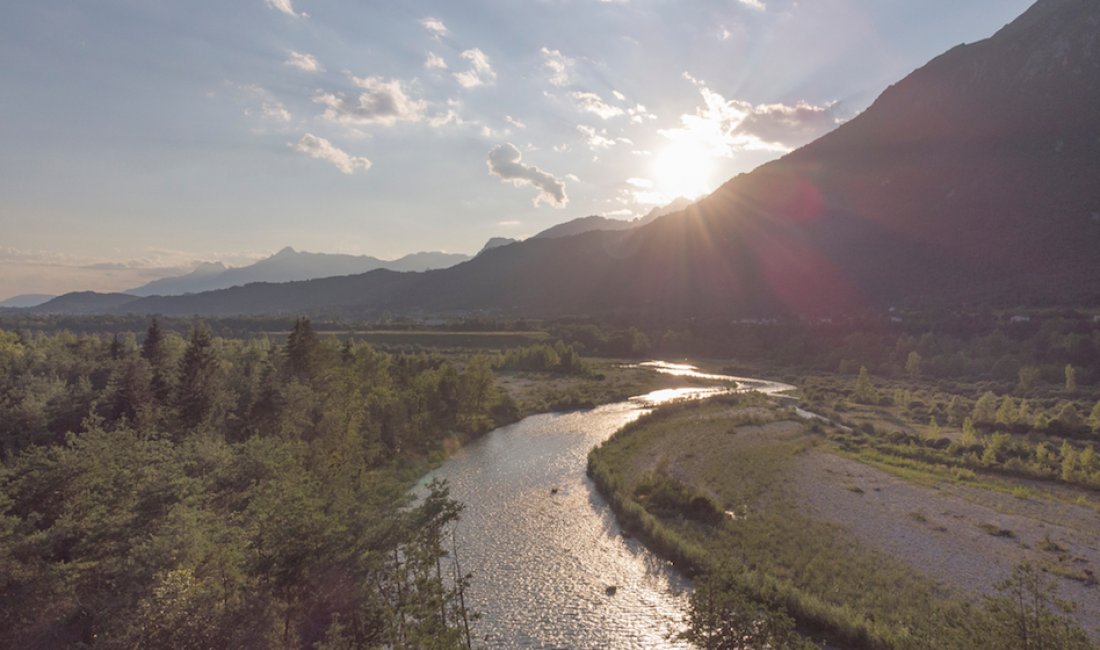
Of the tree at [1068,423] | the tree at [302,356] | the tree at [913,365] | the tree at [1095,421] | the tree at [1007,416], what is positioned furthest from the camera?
the tree at [913,365]

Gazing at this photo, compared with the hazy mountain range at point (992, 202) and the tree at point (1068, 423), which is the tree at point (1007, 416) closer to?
the tree at point (1068, 423)

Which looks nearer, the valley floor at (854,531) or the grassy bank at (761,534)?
the grassy bank at (761,534)

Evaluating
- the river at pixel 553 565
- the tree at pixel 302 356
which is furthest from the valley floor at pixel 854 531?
the tree at pixel 302 356

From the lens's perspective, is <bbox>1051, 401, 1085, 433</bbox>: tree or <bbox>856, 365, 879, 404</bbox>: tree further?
<bbox>856, 365, 879, 404</bbox>: tree

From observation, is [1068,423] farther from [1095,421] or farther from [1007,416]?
[1007,416]

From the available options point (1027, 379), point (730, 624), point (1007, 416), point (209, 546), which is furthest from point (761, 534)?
point (1027, 379)

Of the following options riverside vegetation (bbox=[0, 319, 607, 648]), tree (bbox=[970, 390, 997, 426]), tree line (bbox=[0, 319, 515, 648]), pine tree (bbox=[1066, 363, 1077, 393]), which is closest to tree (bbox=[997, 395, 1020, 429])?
tree (bbox=[970, 390, 997, 426])

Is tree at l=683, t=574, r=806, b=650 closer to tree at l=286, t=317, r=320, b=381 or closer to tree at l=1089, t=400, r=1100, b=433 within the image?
tree at l=286, t=317, r=320, b=381

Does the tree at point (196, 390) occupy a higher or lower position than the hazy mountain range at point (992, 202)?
lower

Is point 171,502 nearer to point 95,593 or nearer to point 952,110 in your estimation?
point 95,593

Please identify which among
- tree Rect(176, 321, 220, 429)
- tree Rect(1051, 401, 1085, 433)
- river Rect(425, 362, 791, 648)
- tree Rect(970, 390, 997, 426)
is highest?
tree Rect(176, 321, 220, 429)
